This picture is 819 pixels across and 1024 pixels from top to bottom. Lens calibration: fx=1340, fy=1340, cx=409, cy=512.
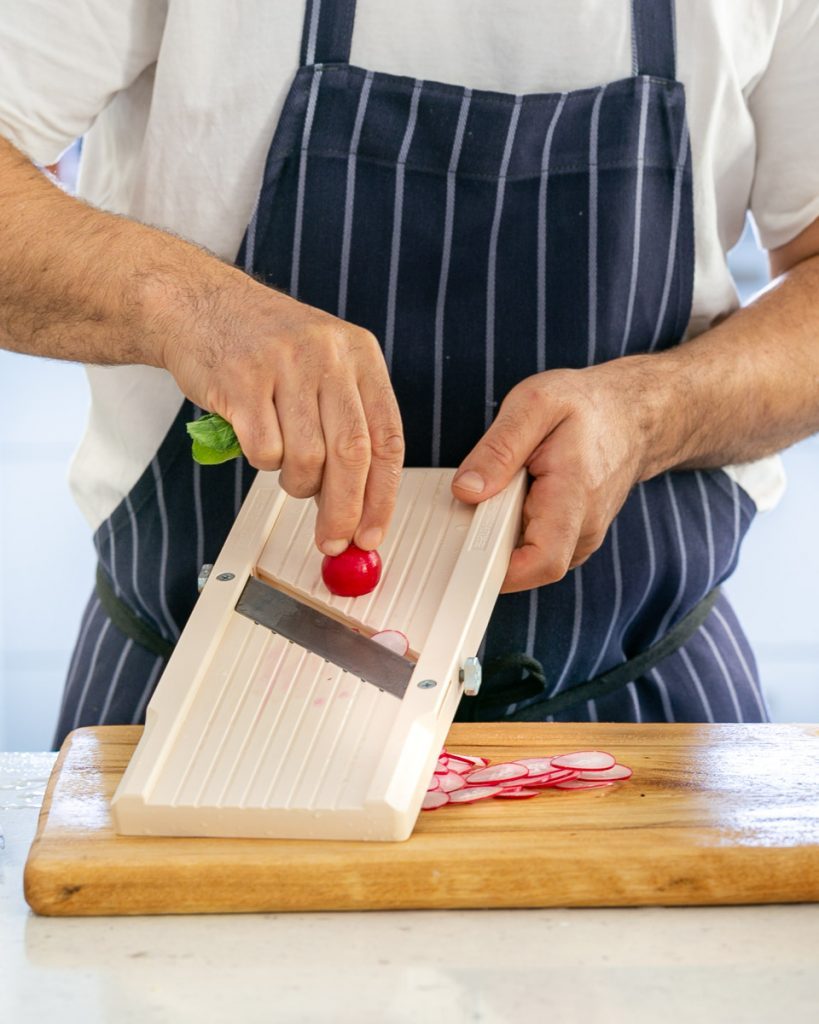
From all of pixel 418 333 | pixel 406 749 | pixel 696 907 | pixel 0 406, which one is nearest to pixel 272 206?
pixel 418 333

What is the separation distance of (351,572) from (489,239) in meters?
0.35

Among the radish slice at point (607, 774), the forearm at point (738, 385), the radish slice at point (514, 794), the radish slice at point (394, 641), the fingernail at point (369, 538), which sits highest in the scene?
the forearm at point (738, 385)

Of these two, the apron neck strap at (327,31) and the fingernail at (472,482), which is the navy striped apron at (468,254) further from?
the fingernail at (472,482)

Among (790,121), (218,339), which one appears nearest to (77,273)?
(218,339)

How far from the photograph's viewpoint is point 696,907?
80 centimetres

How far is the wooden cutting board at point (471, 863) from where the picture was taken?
79cm

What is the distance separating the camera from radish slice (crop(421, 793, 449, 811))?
2.90ft

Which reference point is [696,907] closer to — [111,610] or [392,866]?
[392,866]

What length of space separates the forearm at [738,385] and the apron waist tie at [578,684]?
0.14m

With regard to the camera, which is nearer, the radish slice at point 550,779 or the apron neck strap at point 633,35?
the radish slice at point 550,779

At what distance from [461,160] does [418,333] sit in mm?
148

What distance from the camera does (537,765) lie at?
0.93 meters

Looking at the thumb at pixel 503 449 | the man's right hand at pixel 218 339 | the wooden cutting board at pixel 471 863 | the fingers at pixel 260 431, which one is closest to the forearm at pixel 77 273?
the man's right hand at pixel 218 339

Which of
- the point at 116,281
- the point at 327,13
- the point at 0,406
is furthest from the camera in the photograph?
the point at 0,406
